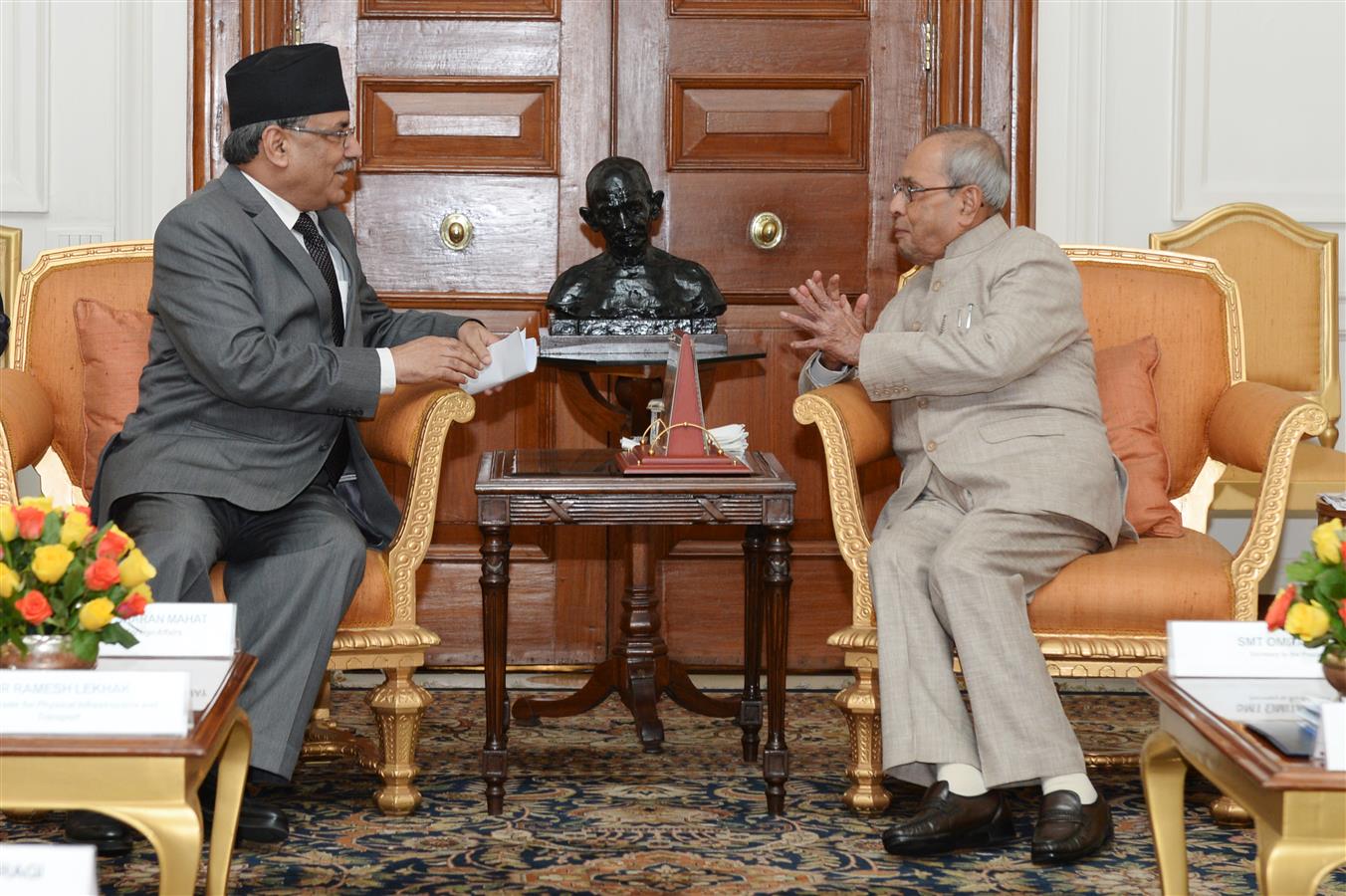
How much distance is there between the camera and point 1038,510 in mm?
3129

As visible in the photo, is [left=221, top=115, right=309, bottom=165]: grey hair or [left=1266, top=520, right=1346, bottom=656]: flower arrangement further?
[left=221, top=115, right=309, bottom=165]: grey hair

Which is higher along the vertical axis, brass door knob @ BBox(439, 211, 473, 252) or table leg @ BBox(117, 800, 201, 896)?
brass door knob @ BBox(439, 211, 473, 252)

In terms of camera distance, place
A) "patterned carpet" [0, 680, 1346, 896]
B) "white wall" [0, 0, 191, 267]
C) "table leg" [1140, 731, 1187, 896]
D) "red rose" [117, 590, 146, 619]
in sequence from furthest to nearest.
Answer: "white wall" [0, 0, 191, 267]
"patterned carpet" [0, 680, 1346, 896]
"table leg" [1140, 731, 1187, 896]
"red rose" [117, 590, 146, 619]

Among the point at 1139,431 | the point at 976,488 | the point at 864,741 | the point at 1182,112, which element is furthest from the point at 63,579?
the point at 1182,112

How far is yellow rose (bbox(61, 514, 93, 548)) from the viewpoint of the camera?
203cm

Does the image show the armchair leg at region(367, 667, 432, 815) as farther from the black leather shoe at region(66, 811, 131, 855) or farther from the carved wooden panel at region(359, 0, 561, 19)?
the carved wooden panel at region(359, 0, 561, 19)

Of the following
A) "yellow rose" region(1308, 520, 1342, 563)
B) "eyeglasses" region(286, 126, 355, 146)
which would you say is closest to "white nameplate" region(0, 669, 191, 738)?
"yellow rose" region(1308, 520, 1342, 563)

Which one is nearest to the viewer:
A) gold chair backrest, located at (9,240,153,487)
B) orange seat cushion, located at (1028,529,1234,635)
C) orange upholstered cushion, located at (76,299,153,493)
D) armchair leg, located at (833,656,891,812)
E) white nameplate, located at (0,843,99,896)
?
white nameplate, located at (0,843,99,896)

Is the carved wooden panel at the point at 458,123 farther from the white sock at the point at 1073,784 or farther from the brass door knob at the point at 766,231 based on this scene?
the white sock at the point at 1073,784

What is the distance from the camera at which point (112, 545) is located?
205 cm

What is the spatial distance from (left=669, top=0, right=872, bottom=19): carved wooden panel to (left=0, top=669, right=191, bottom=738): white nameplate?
9.32ft

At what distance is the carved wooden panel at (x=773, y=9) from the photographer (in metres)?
4.32

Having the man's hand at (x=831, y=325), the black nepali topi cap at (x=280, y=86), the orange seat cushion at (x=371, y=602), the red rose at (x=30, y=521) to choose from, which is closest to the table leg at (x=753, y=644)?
the man's hand at (x=831, y=325)

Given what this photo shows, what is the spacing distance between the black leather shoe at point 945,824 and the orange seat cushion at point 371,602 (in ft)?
3.43
